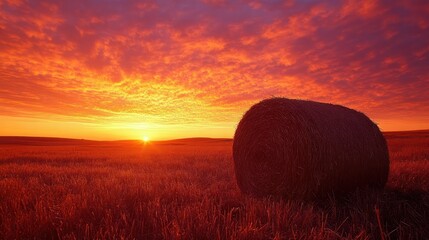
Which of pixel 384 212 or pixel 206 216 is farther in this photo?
pixel 384 212

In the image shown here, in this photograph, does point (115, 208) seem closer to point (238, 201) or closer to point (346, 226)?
point (238, 201)

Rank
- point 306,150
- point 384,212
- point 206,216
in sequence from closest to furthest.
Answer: point 206,216
point 384,212
point 306,150

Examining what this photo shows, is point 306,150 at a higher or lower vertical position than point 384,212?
higher

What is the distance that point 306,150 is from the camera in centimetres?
523

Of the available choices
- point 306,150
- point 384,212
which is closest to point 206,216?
point 306,150

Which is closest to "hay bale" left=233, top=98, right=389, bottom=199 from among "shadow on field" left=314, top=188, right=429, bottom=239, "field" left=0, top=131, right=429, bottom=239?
"shadow on field" left=314, top=188, right=429, bottom=239

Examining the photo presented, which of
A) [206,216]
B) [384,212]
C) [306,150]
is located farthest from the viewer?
[306,150]

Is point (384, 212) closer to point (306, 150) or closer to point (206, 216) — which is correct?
point (306, 150)

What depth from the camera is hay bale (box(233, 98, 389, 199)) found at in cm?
516

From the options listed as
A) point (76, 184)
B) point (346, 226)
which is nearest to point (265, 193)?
point (346, 226)

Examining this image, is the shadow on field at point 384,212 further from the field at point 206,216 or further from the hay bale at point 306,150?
the hay bale at point 306,150

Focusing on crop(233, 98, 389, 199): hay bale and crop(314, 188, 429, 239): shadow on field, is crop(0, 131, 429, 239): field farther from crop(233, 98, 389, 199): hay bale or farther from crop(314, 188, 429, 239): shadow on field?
crop(233, 98, 389, 199): hay bale

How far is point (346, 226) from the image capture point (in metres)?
3.74

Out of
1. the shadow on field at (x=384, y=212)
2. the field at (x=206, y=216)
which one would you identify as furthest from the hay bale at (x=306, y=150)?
the field at (x=206, y=216)
